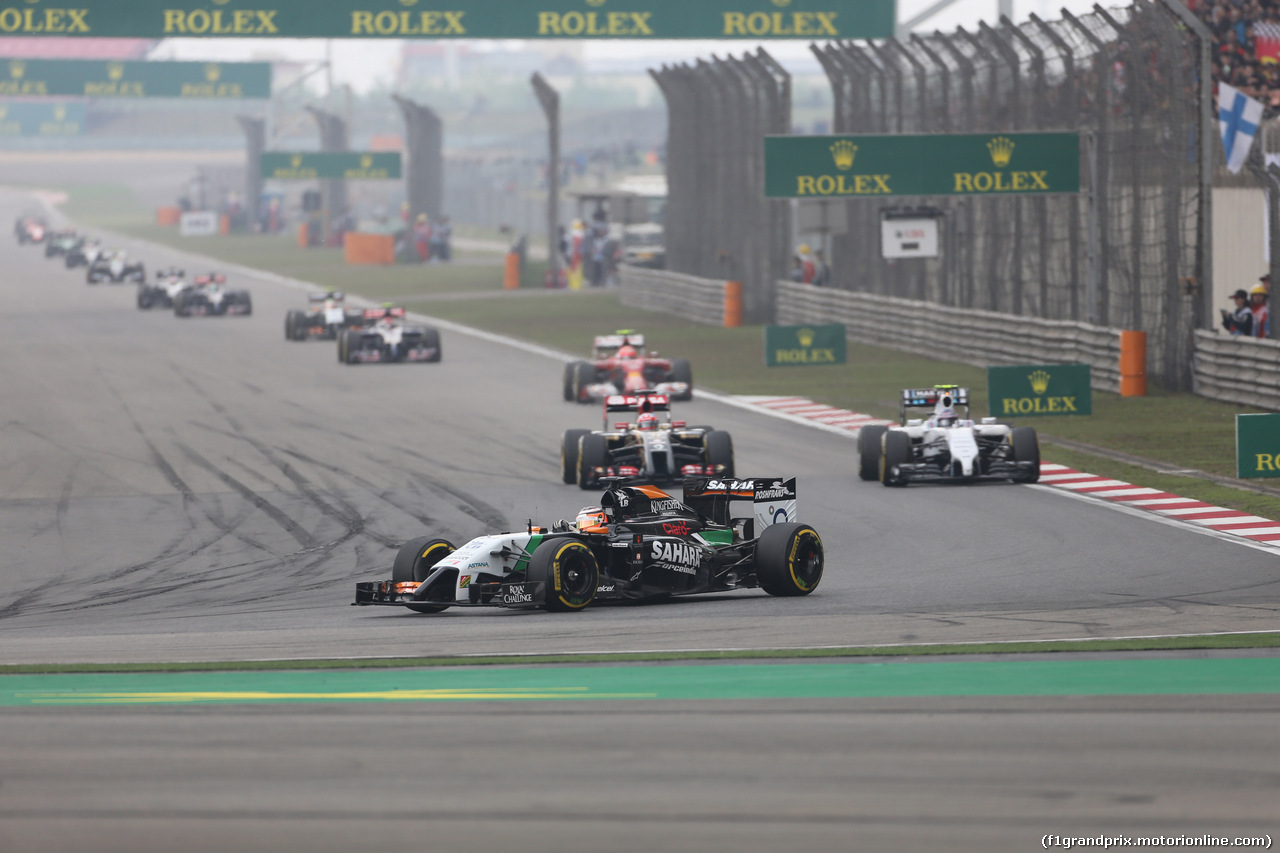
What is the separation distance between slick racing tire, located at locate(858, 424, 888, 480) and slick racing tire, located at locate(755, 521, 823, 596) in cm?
567

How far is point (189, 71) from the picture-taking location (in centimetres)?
7388

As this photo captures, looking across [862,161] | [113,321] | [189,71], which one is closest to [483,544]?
[862,161]

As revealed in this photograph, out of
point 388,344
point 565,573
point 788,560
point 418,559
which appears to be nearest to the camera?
point 565,573

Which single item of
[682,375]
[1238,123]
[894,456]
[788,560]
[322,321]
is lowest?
[788,560]

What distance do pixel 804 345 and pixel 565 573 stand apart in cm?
2026

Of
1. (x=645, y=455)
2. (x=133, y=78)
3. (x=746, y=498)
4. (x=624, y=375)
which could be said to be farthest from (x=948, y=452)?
(x=133, y=78)

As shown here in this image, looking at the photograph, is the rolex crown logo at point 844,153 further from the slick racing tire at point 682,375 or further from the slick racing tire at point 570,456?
the slick racing tire at point 570,456

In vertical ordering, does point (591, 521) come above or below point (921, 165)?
below

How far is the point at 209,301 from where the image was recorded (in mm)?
43344

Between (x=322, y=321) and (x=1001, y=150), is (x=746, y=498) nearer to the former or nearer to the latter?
(x=1001, y=150)

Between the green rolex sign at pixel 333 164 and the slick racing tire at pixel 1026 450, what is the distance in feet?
194

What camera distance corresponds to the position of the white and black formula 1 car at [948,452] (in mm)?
18484

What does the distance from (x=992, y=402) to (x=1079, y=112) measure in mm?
8253

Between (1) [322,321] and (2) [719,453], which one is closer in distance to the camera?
(2) [719,453]
